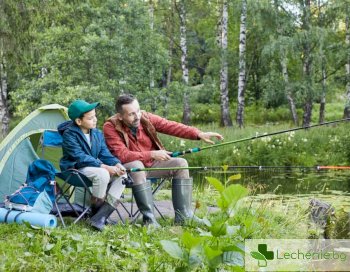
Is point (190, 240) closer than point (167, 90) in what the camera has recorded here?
Yes

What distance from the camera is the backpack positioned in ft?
17.2

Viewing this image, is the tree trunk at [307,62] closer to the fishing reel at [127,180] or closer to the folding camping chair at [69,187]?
the folding camping chair at [69,187]

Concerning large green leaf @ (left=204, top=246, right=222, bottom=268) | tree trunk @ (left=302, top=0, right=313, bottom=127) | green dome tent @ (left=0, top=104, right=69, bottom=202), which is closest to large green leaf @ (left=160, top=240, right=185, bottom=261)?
large green leaf @ (left=204, top=246, right=222, bottom=268)

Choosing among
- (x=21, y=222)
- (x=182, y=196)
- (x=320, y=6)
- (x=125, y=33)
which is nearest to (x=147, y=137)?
(x=182, y=196)

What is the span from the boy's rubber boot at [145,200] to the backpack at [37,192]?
30.0 inches

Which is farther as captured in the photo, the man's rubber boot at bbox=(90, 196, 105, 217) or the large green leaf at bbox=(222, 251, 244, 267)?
the man's rubber boot at bbox=(90, 196, 105, 217)

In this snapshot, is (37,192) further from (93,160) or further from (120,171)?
(120,171)

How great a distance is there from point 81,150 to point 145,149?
2.21ft

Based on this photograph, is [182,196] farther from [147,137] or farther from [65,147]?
[65,147]

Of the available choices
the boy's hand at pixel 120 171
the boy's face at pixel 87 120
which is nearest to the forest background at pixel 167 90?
the boy's hand at pixel 120 171

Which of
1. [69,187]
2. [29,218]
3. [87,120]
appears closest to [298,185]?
[69,187]

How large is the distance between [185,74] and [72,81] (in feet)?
24.4

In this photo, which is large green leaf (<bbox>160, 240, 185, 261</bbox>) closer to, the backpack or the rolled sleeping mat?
the rolled sleeping mat

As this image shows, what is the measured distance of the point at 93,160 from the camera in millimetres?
5258
